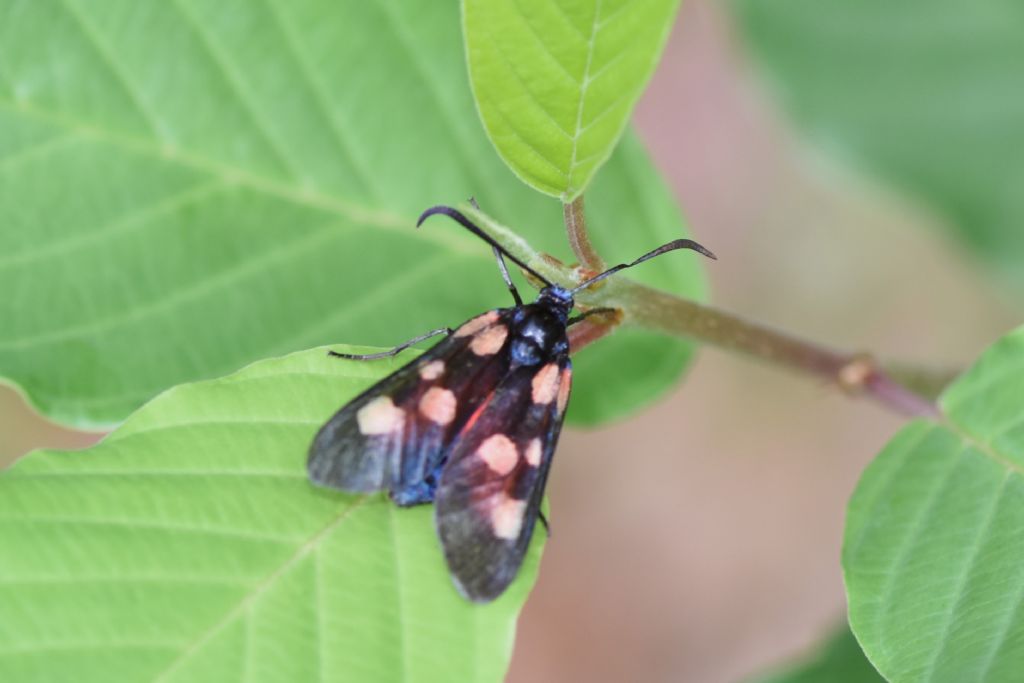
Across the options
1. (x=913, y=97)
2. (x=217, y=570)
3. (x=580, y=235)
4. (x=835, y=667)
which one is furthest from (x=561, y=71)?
(x=913, y=97)

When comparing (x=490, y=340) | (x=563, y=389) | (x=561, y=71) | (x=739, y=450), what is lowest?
(x=739, y=450)

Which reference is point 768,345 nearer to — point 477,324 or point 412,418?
point 477,324

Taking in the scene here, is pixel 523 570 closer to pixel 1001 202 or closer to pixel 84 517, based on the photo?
pixel 84 517

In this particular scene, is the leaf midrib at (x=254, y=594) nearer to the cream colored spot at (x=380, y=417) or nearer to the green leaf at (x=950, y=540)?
the cream colored spot at (x=380, y=417)

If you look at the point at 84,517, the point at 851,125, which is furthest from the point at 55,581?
the point at 851,125

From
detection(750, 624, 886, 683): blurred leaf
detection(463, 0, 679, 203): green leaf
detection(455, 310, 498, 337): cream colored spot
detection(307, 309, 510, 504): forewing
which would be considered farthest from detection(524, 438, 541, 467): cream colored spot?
detection(750, 624, 886, 683): blurred leaf

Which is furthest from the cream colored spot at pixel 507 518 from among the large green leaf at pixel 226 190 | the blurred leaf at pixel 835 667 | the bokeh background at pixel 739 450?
the bokeh background at pixel 739 450
